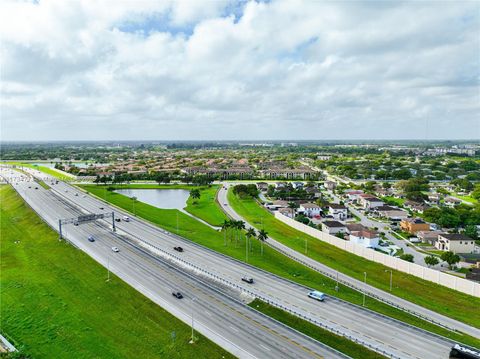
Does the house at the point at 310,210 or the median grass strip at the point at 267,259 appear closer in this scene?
the median grass strip at the point at 267,259

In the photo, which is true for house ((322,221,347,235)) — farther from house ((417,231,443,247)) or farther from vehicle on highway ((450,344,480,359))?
vehicle on highway ((450,344,480,359))

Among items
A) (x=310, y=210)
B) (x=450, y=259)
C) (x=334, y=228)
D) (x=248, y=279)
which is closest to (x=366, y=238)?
(x=334, y=228)

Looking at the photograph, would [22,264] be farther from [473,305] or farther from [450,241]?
[450,241]

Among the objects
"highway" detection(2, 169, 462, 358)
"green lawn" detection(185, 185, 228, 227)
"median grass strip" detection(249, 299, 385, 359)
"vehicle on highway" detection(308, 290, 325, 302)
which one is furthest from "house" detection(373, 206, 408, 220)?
"median grass strip" detection(249, 299, 385, 359)

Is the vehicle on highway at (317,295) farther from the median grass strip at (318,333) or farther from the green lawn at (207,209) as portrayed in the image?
the green lawn at (207,209)

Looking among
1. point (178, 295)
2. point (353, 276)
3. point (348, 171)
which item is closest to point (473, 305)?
point (353, 276)

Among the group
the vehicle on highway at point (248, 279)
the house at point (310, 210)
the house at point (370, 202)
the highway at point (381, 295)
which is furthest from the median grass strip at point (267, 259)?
the house at point (370, 202)
